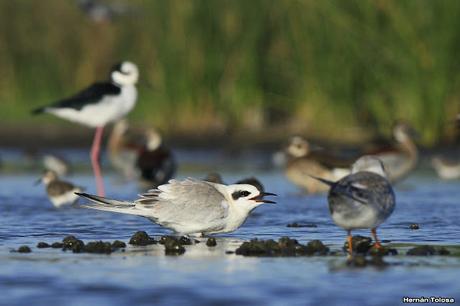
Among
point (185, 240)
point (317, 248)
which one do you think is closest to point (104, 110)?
point (185, 240)

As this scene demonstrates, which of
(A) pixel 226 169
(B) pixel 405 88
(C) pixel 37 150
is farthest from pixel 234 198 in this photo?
(C) pixel 37 150

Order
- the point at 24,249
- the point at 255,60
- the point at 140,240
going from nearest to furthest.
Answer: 1. the point at 24,249
2. the point at 140,240
3. the point at 255,60

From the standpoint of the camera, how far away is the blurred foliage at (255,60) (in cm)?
2002

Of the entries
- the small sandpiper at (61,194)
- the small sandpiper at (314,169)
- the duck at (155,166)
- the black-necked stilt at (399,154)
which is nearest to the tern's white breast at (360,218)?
the small sandpiper at (61,194)

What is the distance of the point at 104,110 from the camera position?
1792cm

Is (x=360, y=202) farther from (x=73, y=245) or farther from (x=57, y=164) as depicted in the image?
(x=57, y=164)

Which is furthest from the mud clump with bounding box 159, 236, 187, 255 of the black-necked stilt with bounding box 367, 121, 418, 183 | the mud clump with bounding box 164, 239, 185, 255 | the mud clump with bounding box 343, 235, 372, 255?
the black-necked stilt with bounding box 367, 121, 418, 183

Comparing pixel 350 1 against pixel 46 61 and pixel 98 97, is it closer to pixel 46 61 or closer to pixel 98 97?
pixel 98 97

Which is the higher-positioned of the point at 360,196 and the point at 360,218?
the point at 360,196

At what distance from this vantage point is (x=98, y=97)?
17.8 metres

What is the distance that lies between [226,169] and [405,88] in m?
3.35

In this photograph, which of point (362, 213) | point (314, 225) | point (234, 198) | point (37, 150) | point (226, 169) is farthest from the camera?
point (37, 150)

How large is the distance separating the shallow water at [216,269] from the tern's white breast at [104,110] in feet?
→ 14.6

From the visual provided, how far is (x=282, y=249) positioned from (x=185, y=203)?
1248 millimetres
